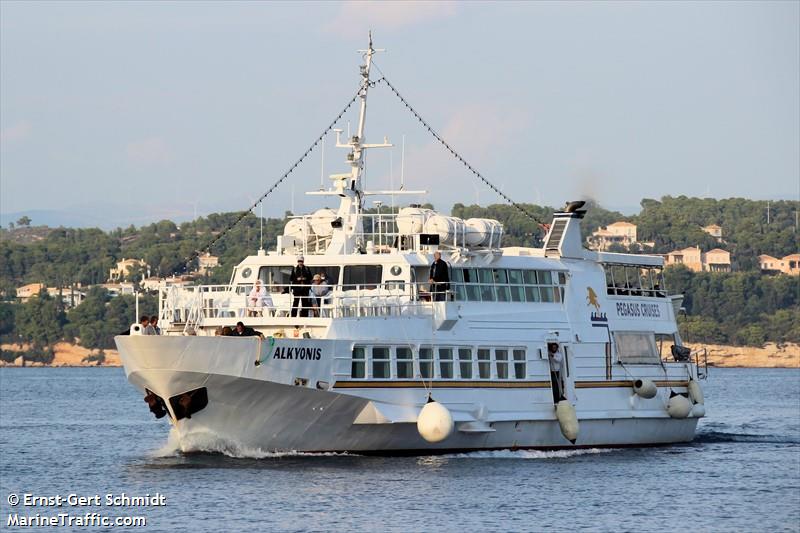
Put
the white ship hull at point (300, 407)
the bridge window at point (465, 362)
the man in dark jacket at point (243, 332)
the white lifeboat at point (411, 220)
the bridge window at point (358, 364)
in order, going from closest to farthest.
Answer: the white ship hull at point (300, 407)
the man in dark jacket at point (243, 332)
the bridge window at point (358, 364)
the bridge window at point (465, 362)
the white lifeboat at point (411, 220)

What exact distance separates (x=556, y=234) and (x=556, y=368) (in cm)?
421

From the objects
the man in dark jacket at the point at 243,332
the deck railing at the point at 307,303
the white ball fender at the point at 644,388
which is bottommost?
the white ball fender at the point at 644,388

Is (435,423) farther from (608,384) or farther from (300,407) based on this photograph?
(608,384)

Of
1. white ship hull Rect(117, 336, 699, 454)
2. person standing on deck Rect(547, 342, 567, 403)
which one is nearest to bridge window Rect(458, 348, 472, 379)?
white ship hull Rect(117, 336, 699, 454)

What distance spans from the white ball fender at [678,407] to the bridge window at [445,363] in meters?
9.11

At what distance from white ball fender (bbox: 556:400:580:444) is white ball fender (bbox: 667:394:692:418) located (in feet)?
17.7

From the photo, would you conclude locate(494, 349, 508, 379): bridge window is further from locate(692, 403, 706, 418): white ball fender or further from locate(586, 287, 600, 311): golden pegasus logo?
locate(692, 403, 706, 418): white ball fender

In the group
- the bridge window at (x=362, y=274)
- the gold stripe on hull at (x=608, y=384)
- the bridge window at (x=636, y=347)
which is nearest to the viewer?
the bridge window at (x=362, y=274)

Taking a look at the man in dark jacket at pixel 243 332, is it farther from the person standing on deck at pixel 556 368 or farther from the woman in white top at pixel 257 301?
the person standing on deck at pixel 556 368

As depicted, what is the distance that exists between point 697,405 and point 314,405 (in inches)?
569

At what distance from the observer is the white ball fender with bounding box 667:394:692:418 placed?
4406 centimetres

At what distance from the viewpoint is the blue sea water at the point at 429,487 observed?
98.6ft

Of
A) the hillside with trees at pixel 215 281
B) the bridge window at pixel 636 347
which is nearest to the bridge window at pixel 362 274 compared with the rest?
the bridge window at pixel 636 347

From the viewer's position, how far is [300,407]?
117 ft
